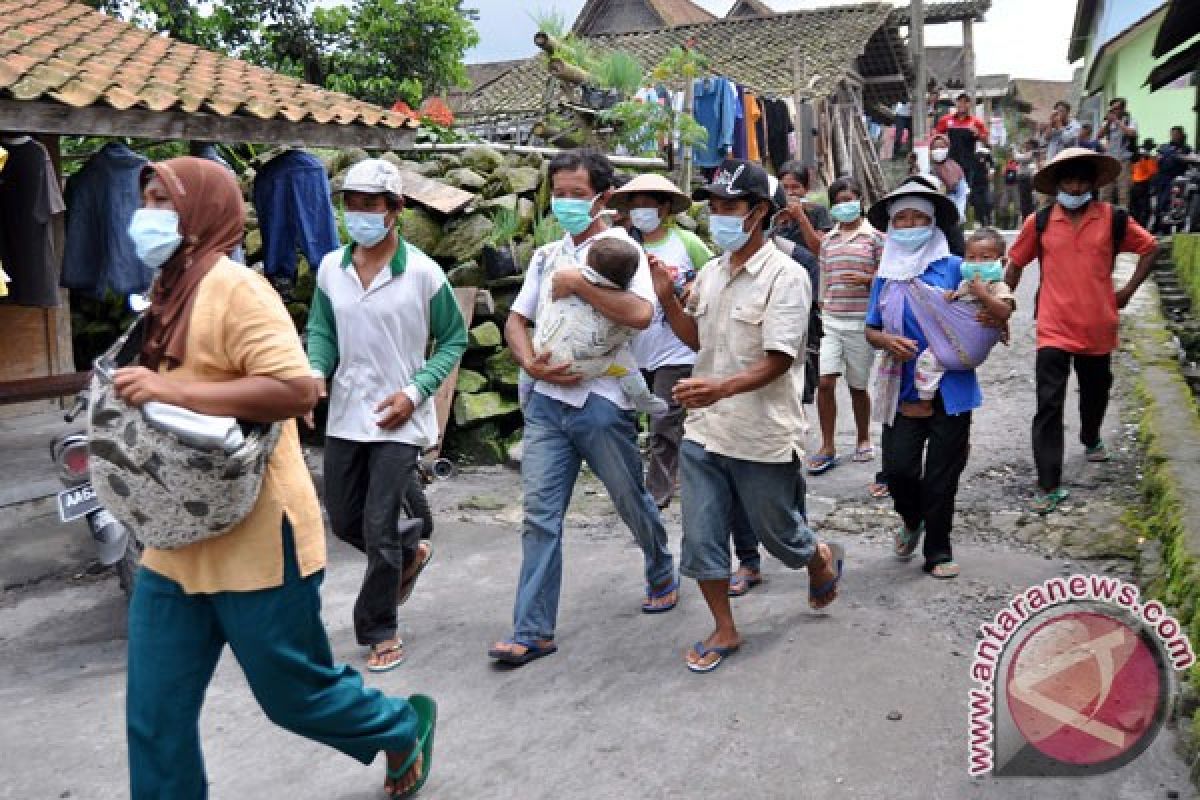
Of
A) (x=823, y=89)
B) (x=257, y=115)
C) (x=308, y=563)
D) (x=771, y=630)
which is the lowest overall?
(x=771, y=630)

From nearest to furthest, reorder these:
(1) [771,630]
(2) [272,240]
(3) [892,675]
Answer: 1. (3) [892,675]
2. (1) [771,630]
3. (2) [272,240]

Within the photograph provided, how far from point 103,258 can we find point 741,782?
5654 mm

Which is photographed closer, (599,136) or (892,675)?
(892,675)

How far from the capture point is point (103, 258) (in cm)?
701

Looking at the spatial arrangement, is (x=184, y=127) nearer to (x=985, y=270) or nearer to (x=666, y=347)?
(x=666, y=347)

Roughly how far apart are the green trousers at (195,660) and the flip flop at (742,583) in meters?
2.62

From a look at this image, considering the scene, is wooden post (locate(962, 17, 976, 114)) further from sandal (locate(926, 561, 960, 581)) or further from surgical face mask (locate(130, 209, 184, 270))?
surgical face mask (locate(130, 209, 184, 270))

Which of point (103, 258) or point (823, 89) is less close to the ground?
point (823, 89)

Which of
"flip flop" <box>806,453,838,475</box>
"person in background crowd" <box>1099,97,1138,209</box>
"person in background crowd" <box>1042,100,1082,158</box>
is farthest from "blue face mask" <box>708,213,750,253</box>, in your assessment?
"person in background crowd" <box>1042,100,1082,158</box>

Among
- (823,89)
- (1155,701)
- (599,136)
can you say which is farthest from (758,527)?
(823,89)

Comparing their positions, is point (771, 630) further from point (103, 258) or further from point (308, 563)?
point (103, 258)

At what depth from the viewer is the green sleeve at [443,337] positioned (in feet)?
14.2

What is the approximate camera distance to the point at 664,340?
6008 mm

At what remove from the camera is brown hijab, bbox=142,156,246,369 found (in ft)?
8.53
